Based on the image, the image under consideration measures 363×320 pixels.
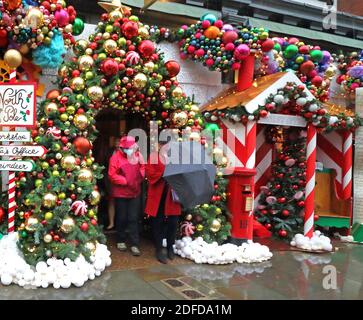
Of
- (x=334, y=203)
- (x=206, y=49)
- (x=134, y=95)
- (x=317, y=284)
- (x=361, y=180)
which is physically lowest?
(x=317, y=284)

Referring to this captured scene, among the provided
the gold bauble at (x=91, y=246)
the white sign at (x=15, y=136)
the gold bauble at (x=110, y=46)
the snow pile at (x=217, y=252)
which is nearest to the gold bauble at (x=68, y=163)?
the white sign at (x=15, y=136)

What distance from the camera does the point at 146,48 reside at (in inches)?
241

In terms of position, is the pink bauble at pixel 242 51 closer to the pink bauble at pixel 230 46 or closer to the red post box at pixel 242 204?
the pink bauble at pixel 230 46

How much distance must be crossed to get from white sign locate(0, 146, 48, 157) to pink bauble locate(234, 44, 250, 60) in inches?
147

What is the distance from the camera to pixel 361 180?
8.46 m

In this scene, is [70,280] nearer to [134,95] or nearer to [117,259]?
[117,259]

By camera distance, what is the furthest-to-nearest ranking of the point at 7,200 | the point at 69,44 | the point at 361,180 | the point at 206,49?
the point at 361,180, the point at 206,49, the point at 69,44, the point at 7,200

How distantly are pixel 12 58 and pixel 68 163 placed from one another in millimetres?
1746

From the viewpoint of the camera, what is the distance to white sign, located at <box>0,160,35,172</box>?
199 inches

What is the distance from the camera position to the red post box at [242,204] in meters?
6.55

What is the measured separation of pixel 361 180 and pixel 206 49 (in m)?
4.38

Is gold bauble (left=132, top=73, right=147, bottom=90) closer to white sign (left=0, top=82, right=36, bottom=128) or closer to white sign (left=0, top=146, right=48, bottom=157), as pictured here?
white sign (left=0, top=82, right=36, bottom=128)
